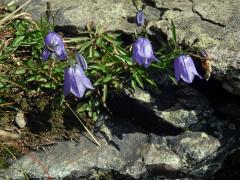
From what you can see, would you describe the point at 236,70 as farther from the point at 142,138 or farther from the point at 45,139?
the point at 45,139

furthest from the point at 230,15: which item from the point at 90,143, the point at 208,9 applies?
the point at 90,143

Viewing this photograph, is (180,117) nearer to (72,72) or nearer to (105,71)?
(105,71)

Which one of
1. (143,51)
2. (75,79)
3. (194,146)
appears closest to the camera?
(75,79)

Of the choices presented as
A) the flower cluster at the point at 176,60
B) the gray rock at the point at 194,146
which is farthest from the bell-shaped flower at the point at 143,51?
the gray rock at the point at 194,146

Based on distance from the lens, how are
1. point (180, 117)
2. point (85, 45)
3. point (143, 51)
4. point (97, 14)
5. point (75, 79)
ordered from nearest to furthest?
point (75, 79) → point (143, 51) → point (180, 117) → point (85, 45) → point (97, 14)

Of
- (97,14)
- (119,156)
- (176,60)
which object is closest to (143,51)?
(176,60)

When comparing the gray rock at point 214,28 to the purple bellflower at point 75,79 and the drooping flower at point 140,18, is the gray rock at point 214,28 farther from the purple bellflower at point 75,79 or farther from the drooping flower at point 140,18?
the purple bellflower at point 75,79
